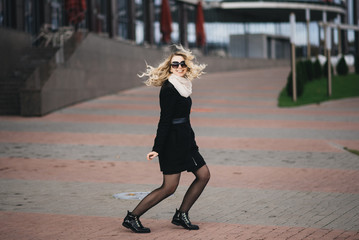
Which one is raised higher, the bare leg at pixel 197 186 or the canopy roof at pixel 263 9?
the canopy roof at pixel 263 9

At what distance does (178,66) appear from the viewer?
6332 millimetres

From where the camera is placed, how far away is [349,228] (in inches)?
261

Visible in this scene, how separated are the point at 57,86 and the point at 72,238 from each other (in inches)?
648

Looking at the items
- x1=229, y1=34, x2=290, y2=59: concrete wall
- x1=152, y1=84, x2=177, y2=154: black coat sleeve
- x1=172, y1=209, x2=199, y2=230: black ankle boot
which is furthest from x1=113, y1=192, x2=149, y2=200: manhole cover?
x1=229, y1=34, x2=290, y2=59: concrete wall

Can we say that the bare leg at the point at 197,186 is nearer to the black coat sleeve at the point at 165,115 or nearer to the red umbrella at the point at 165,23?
the black coat sleeve at the point at 165,115

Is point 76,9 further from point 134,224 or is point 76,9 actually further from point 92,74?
point 134,224

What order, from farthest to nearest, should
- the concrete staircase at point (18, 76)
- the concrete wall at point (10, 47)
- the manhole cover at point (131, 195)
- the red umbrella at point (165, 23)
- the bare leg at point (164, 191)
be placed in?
the red umbrella at point (165, 23), the concrete wall at point (10, 47), the concrete staircase at point (18, 76), the manhole cover at point (131, 195), the bare leg at point (164, 191)

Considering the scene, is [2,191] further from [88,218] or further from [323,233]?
[323,233]

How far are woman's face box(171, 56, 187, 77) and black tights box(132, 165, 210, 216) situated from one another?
95 centimetres

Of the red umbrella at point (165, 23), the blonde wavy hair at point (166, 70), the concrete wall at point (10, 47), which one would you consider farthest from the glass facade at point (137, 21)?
the blonde wavy hair at point (166, 70)

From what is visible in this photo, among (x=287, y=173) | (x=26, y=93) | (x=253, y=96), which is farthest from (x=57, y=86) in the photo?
(x=287, y=173)

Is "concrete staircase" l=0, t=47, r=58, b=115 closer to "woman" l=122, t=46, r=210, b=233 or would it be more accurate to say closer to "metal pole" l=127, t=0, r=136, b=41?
"metal pole" l=127, t=0, r=136, b=41

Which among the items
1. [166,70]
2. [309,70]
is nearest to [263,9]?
[309,70]

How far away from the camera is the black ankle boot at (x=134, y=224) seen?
6.37m
